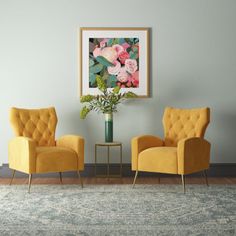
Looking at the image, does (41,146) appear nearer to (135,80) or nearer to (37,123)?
(37,123)

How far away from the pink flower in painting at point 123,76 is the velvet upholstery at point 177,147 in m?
0.72

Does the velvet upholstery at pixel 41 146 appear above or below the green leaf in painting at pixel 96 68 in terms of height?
below

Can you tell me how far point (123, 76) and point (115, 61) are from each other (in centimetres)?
22

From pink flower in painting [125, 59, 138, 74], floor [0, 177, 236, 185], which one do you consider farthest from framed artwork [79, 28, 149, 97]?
floor [0, 177, 236, 185]

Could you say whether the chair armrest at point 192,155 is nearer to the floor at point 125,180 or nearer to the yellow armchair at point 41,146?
the floor at point 125,180

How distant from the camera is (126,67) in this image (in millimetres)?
5820

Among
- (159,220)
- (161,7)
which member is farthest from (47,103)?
(159,220)

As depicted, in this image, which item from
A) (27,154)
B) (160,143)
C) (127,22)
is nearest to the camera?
(27,154)

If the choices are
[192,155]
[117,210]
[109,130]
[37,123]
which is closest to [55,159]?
[37,123]

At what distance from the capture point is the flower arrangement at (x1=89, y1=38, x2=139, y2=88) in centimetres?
581

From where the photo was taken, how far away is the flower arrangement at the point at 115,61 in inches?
229

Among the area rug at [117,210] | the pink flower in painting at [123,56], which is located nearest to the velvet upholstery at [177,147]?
the area rug at [117,210]

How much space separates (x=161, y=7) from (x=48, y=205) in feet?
10.1

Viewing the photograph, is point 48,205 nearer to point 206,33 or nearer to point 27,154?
point 27,154
